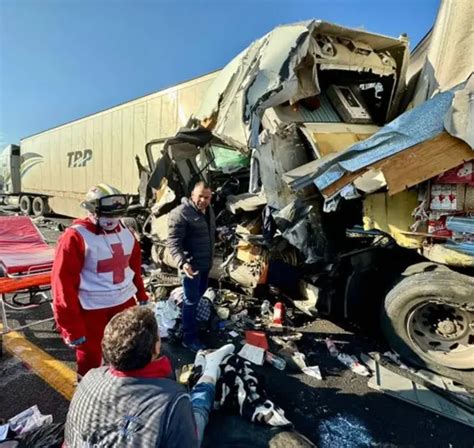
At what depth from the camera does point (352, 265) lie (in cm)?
333

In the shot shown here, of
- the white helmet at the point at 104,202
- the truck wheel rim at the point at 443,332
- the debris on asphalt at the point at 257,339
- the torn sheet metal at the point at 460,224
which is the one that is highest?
the white helmet at the point at 104,202

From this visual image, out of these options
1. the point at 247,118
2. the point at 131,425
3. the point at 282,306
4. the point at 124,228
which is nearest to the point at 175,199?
the point at 247,118

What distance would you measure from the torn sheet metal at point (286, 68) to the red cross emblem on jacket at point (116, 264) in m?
1.84

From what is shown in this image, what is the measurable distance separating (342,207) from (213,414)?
2.30m

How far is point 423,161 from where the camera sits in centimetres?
247

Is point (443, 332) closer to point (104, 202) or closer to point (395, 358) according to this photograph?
point (395, 358)

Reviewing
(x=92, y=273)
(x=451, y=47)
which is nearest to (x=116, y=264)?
(x=92, y=273)

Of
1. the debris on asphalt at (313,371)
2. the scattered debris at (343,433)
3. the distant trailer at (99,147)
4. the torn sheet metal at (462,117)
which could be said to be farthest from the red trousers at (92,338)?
the distant trailer at (99,147)

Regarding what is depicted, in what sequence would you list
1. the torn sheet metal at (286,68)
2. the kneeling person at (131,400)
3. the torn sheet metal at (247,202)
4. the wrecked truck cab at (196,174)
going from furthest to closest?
the wrecked truck cab at (196,174) < the torn sheet metal at (247,202) < the torn sheet metal at (286,68) < the kneeling person at (131,400)

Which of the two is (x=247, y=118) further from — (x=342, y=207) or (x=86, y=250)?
(x=86, y=250)

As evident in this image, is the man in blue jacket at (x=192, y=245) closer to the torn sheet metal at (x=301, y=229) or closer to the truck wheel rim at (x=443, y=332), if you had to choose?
the torn sheet metal at (x=301, y=229)

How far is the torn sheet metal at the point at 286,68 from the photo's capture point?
3400mm

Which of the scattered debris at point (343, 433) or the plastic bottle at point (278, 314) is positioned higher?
the plastic bottle at point (278, 314)

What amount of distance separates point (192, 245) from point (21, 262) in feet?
5.94
